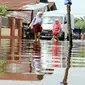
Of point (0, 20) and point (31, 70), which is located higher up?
point (0, 20)

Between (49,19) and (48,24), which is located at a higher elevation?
(49,19)

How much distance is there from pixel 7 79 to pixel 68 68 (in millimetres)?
2206

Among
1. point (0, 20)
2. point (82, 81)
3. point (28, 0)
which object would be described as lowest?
point (82, 81)

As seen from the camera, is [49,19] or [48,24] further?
[49,19]

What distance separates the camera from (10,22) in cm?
2483

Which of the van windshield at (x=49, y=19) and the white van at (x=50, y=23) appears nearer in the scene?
the white van at (x=50, y=23)

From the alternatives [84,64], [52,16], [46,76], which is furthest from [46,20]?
[46,76]

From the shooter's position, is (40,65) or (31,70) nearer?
(31,70)

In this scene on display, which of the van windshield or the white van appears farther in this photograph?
the van windshield

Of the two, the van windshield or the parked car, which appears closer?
the parked car

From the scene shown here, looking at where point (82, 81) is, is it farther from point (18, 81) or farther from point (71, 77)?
point (18, 81)

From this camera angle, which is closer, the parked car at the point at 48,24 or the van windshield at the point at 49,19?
the parked car at the point at 48,24

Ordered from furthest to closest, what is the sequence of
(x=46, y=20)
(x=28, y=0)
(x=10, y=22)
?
1. (x=28, y=0)
2. (x=46, y=20)
3. (x=10, y=22)

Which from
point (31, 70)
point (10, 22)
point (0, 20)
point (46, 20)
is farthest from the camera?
point (46, 20)
